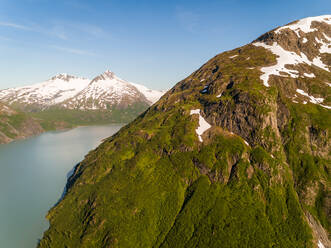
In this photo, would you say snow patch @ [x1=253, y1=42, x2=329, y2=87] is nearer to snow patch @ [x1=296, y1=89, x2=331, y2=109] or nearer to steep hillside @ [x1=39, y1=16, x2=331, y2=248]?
steep hillside @ [x1=39, y1=16, x2=331, y2=248]

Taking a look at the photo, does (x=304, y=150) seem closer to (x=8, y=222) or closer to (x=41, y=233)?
(x=41, y=233)

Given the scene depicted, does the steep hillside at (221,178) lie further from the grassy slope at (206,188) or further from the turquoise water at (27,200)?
the turquoise water at (27,200)

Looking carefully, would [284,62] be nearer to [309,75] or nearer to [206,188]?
[309,75]

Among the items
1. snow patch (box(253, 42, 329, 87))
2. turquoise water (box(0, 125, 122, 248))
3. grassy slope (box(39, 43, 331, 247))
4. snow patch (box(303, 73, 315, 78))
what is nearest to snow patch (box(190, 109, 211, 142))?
grassy slope (box(39, 43, 331, 247))

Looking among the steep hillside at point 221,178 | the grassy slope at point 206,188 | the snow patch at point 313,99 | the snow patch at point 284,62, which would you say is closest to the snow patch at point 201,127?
the steep hillside at point 221,178

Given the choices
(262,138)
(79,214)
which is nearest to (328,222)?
(262,138)

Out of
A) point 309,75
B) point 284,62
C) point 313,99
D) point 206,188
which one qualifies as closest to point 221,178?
point 206,188
